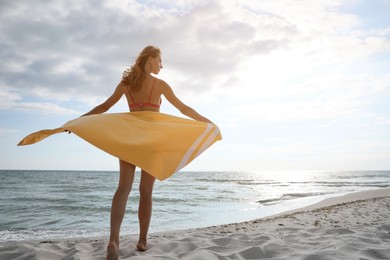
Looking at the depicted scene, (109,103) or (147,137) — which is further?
(109,103)

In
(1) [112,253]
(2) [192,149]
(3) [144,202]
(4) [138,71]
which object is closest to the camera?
(1) [112,253]

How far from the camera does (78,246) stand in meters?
3.44

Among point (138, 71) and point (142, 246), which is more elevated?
point (138, 71)

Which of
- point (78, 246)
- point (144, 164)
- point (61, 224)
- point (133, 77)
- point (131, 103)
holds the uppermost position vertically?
point (133, 77)

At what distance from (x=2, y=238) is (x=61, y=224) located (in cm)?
196

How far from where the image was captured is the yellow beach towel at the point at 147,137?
2.73 metres

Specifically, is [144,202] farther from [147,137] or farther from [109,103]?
[109,103]

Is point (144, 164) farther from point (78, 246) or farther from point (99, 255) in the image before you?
point (78, 246)

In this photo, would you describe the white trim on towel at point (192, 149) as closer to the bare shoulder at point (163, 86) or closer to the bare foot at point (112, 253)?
the bare shoulder at point (163, 86)

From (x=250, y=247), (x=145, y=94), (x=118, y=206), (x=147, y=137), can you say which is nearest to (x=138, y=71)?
(x=145, y=94)

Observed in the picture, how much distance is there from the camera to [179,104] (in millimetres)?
3301

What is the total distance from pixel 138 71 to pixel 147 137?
2.42 feet

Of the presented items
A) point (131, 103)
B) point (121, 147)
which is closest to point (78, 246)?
point (121, 147)

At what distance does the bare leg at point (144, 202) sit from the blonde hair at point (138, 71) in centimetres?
89
